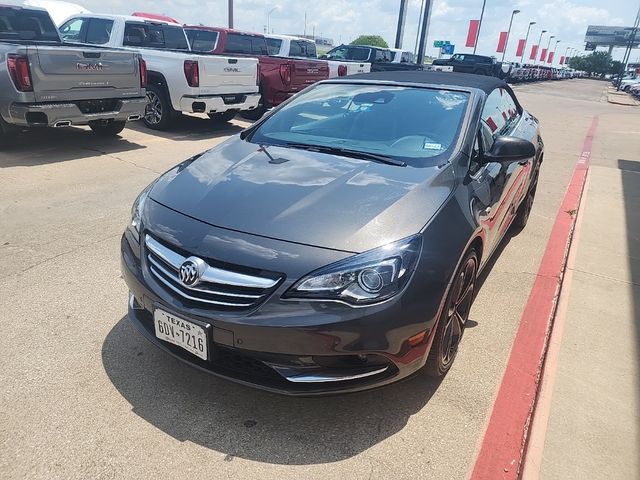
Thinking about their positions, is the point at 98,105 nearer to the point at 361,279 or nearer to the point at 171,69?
the point at 171,69

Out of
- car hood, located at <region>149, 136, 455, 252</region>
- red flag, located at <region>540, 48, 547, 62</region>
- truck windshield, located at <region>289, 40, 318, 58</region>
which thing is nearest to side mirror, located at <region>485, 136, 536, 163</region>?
car hood, located at <region>149, 136, 455, 252</region>

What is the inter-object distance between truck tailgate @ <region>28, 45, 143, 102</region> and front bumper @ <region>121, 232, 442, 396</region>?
5.22m

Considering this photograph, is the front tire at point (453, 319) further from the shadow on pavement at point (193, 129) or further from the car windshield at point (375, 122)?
the shadow on pavement at point (193, 129)

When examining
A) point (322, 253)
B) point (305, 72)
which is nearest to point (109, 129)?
point (305, 72)

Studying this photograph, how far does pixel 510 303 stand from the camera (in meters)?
3.76

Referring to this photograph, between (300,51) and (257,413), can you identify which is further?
(300,51)

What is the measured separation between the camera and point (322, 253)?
2180mm

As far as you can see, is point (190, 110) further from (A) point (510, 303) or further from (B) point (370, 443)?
(B) point (370, 443)

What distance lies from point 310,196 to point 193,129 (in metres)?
7.91

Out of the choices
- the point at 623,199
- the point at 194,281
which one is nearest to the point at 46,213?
the point at 194,281

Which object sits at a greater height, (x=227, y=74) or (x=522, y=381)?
(x=227, y=74)

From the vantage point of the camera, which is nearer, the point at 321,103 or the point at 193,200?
the point at 193,200

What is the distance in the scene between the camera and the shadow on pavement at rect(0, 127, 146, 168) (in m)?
6.76

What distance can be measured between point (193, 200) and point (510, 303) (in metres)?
2.51
